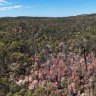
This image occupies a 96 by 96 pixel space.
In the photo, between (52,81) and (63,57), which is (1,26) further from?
(52,81)

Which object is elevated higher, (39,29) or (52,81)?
(39,29)

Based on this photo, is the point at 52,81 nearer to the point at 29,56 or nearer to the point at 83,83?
the point at 83,83

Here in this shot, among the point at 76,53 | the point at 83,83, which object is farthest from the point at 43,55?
the point at 83,83

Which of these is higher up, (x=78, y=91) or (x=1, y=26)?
(x=1, y=26)

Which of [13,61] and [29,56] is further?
[29,56]

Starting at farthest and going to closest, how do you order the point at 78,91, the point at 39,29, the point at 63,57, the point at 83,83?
the point at 39,29 < the point at 63,57 < the point at 83,83 < the point at 78,91

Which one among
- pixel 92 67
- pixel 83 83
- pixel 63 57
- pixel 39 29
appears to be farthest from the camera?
pixel 39 29

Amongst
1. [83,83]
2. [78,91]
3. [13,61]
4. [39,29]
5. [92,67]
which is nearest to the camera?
[78,91]

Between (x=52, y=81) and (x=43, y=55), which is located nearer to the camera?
(x=52, y=81)

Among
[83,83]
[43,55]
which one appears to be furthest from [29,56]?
[83,83]
